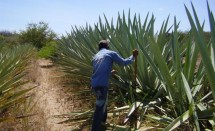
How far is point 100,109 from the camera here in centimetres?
483

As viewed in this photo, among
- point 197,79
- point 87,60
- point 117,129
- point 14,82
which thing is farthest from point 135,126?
point 87,60

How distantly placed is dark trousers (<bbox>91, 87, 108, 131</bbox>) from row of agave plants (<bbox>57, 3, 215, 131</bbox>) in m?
0.18

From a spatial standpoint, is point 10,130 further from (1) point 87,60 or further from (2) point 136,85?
(1) point 87,60

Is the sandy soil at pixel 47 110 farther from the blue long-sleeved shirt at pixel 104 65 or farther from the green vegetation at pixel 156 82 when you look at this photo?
the blue long-sleeved shirt at pixel 104 65

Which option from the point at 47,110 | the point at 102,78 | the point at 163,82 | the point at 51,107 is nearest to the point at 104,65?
the point at 102,78

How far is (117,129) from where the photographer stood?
425 cm

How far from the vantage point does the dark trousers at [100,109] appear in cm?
475

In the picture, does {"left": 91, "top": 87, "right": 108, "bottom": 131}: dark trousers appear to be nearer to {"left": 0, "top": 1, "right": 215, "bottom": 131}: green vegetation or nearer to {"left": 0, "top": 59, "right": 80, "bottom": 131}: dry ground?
{"left": 0, "top": 1, "right": 215, "bottom": 131}: green vegetation

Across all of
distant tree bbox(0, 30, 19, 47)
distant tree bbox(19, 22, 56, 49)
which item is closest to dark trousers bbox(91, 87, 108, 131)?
distant tree bbox(0, 30, 19, 47)

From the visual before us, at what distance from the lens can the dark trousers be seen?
15.6 feet

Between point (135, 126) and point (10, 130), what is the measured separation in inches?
89.6

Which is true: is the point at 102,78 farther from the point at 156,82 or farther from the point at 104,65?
the point at 156,82

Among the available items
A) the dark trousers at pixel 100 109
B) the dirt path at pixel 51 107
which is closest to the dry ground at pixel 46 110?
the dirt path at pixel 51 107

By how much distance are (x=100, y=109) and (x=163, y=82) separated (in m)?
1.16
